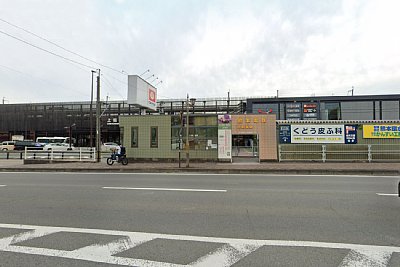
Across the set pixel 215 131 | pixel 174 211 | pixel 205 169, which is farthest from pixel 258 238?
pixel 215 131

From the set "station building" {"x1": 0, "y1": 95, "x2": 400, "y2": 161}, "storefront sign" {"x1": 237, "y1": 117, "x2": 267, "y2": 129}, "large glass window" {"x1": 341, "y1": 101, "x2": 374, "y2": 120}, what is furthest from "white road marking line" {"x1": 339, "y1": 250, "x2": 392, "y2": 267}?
"large glass window" {"x1": 341, "y1": 101, "x2": 374, "y2": 120}

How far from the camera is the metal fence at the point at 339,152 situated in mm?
17328

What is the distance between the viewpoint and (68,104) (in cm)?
6072

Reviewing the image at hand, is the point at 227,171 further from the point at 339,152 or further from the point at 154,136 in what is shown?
the point at 339,152

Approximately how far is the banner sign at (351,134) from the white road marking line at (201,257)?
15.4 metres

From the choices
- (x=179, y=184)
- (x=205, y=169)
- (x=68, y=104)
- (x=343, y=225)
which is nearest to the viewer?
(x=343, y=225)

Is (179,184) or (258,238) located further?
(179,184)

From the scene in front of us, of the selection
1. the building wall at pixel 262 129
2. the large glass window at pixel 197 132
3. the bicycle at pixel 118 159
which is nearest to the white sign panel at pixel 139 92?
the large glass window at pixel 197 132

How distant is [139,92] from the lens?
21.4m

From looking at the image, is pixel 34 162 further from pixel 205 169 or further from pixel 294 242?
pixel 294 242

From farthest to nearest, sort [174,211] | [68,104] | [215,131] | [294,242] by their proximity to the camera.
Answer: [68,104] < [215,131] < [174,211] < [294,242]

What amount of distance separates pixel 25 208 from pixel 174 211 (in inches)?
150

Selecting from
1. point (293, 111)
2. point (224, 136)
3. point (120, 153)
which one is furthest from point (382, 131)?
point (293, 111)

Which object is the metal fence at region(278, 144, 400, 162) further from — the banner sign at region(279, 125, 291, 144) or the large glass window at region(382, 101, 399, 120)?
the large glass window at region(382, 101, 399, 120)
